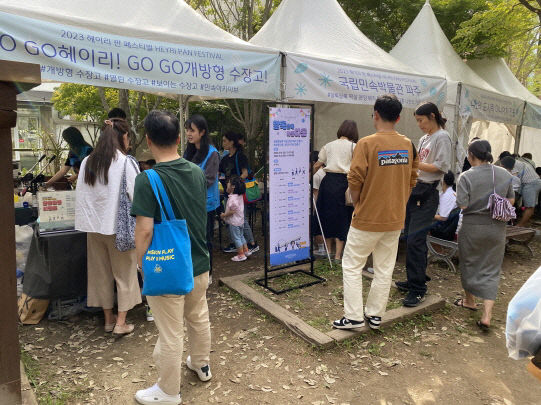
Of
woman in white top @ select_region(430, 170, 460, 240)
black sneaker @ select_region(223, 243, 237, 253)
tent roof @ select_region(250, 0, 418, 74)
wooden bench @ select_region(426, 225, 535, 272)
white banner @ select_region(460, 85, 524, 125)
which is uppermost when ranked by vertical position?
tent roof @ select_region(250, 0, 418, 74)

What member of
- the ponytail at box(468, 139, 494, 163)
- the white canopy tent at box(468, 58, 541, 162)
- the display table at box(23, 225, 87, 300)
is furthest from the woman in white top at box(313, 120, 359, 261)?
the white canopy tent at box(468, 58, 541, 162)

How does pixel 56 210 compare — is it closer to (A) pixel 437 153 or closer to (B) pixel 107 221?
(B) pixel 107 221

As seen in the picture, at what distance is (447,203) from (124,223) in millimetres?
4162

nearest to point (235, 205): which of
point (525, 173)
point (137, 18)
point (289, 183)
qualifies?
point (289, 183)

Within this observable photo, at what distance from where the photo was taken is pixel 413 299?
403 cm

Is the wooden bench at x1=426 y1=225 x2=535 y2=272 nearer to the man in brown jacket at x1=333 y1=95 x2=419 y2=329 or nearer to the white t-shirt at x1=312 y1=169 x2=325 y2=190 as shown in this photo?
the white t-shirt at x1=312 y1=169 x2=325 y2=190

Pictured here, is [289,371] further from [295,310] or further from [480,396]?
[480,396]

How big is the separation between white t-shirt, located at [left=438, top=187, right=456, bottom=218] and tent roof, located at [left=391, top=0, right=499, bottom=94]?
124 inches

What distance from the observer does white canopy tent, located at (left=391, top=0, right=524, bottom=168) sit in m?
6.97

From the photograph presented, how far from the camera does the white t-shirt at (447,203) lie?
5.35 metres

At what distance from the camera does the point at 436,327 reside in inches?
150

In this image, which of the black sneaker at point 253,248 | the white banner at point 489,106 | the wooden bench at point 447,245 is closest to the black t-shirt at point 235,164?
the black sneaker at point 253,248

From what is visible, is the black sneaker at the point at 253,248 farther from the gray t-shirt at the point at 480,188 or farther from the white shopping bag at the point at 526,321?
the white shopping bag at the point at 526,321

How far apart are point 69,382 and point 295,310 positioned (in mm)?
2035
